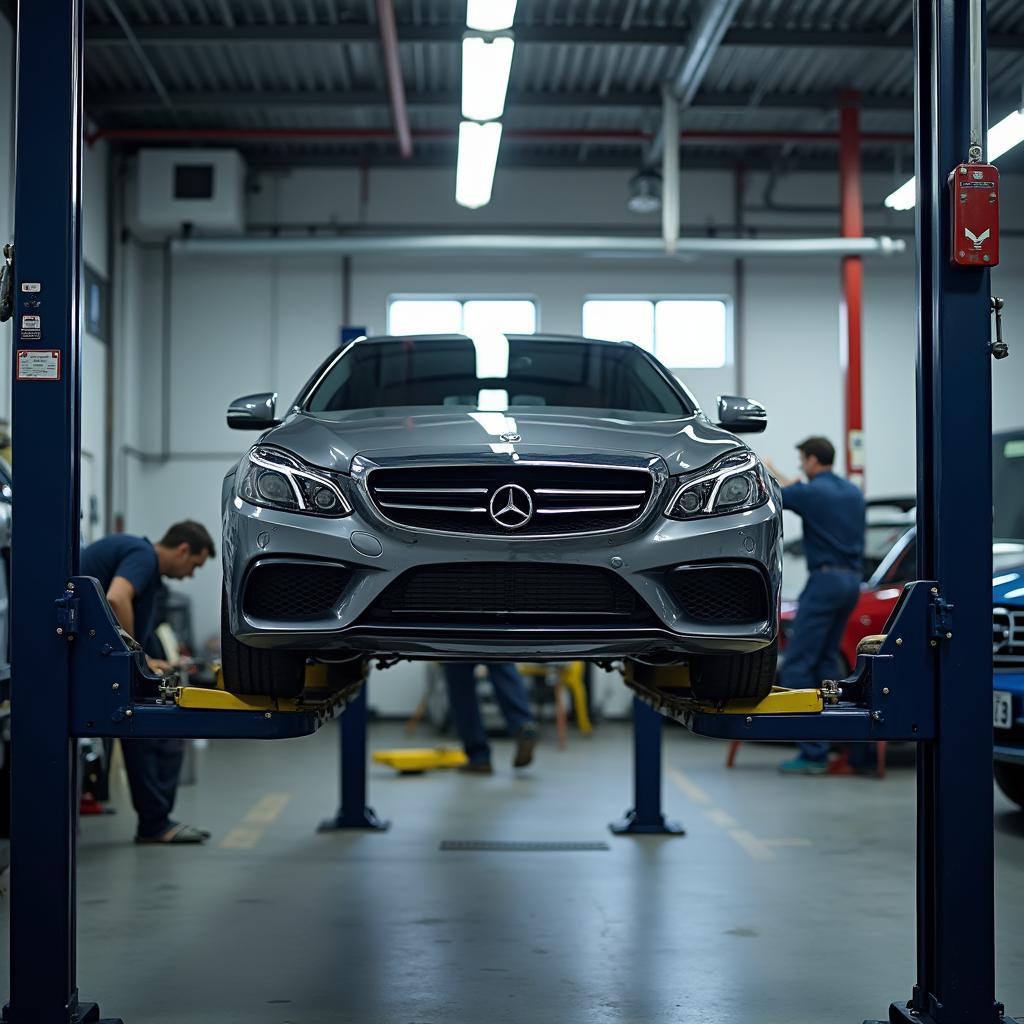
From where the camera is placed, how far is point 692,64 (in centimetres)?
1020

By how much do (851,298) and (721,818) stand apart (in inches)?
256

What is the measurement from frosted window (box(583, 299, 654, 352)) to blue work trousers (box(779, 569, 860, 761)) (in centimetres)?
587

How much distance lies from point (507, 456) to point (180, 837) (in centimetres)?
357

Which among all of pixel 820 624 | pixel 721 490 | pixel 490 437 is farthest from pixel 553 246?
pixel 721 490

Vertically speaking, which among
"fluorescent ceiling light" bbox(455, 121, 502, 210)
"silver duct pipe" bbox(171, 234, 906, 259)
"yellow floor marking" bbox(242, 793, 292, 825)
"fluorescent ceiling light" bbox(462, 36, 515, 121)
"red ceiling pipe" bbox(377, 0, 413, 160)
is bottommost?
"yellow floor marking" bbox(242, 793, 292, 825)

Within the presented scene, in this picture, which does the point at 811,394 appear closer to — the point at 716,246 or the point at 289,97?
Answer: the point at 716,246

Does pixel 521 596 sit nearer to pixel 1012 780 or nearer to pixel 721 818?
pixel 721 818

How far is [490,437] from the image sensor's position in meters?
3.40

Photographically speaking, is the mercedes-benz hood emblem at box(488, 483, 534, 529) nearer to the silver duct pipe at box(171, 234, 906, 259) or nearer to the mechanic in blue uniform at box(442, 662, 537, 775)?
the mechanic in blue uniform at box(442, 662, 537, 775)

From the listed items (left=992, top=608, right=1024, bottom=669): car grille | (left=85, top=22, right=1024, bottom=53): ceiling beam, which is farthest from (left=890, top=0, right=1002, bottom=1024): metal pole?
(left=85, top=22, right=1024, bottom=53): ceiling beam

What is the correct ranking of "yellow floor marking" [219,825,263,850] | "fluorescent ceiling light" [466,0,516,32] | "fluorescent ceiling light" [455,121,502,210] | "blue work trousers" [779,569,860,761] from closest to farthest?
"yellow floor marking" [219,825,263,850], "fluorescent ceiling light" [466,0,516,32], "blue work trousers" [779,569,860,761], "fluorescent ceiling light" [455,121,502,210]

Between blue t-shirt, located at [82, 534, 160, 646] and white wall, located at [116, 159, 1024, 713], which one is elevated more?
white wall, located at [116, 159, 1024, 713]

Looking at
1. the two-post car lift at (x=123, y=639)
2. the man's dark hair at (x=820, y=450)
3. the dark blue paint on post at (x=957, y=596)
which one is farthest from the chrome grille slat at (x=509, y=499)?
the man's dark hair at (x=820, y=450)

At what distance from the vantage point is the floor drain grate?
5891 millimetres
